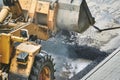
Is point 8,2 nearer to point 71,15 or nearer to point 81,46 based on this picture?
point 71,15

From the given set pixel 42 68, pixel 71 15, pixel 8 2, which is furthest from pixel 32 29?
pixel 42 68

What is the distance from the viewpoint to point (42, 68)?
7410 mm

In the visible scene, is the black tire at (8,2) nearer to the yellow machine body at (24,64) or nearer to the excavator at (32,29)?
the excavator at (32,29)

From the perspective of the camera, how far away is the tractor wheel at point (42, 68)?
7.17m

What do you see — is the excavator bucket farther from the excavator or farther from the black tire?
the black tire

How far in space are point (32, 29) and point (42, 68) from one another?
3.94 ft

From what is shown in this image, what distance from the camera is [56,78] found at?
865 cm

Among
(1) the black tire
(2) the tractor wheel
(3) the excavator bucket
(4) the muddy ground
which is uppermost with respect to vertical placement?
(1) the black tire

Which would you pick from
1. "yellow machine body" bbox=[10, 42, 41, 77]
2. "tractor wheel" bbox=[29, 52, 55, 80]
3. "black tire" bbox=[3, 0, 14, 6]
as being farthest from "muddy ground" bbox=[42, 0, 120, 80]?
"black tire" bbox=[3, 0, 14, 6]

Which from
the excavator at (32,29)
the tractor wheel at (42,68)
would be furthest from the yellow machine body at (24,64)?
the tractor wheel at (42,68)

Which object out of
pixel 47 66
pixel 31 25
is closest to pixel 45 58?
pixel 47 66

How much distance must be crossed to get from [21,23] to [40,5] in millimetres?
754

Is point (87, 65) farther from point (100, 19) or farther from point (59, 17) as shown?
point (100, 19)

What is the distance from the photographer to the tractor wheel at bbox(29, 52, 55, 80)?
7172 mm
